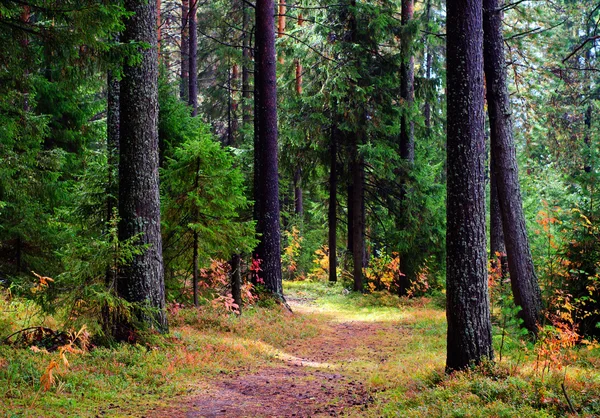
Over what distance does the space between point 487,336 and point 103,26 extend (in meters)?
6.66

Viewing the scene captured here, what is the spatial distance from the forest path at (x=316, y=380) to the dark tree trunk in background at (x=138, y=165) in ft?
7.10

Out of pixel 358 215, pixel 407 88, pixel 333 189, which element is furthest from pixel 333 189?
pixel 407 88

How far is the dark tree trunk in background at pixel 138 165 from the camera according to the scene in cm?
870

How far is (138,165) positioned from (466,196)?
5.29 metres

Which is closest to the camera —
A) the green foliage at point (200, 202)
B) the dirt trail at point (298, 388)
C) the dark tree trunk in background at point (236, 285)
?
the dirt trail at point (298, 388)

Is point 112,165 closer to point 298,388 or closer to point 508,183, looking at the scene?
point 298,388

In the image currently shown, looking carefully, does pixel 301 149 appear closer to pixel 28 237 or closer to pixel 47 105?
pixel 47 105

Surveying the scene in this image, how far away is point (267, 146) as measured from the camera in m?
14.2

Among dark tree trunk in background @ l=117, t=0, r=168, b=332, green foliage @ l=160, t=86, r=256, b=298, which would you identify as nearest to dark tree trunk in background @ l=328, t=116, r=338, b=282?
green foliage @ l=160, t=86, r=256, b=298

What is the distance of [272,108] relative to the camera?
46.7 feet

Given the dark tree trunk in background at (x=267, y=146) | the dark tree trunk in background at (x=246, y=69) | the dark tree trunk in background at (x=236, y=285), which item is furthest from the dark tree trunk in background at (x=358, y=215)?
the dark tree trunk in background at (x=236, y=285)

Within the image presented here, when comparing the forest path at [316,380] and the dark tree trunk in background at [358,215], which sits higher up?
the dark tree trunk in background at [358,215]

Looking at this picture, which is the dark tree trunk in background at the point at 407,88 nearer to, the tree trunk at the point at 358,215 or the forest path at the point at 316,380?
the tree trunk at the point at 358,215

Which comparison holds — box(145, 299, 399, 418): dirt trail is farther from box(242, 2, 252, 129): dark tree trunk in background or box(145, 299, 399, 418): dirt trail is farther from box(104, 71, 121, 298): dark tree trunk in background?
box(242, 2, 252, 129): dark tree trunk in background
